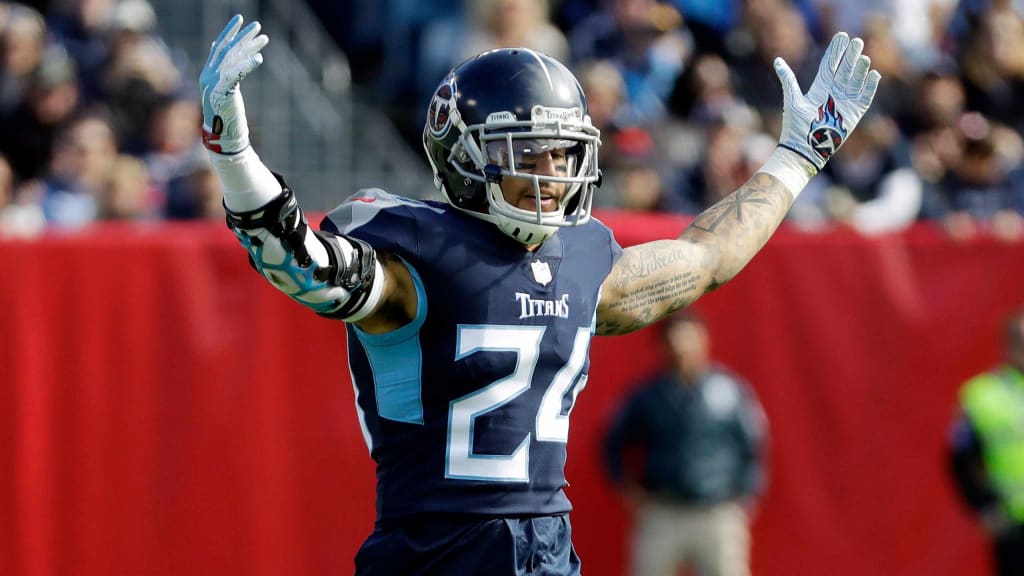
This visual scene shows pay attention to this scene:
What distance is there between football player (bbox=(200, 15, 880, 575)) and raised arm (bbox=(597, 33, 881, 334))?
0.17 metres

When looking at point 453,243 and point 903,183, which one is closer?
point 453,243

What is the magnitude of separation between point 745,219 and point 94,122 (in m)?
4.97

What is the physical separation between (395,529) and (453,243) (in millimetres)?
645

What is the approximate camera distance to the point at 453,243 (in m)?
3.31

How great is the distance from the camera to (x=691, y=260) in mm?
3783

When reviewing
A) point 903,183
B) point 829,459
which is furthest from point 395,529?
point 903,183

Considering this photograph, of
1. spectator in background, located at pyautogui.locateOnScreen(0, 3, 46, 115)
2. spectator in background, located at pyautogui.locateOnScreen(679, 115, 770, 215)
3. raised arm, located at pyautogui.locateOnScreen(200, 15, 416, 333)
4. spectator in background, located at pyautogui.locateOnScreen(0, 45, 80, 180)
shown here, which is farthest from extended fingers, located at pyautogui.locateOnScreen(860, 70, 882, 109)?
spectator in background, located at pyautogui.locateOnScreen(0, 3, 46, 115)

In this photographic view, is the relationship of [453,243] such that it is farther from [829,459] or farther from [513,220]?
[829,459]

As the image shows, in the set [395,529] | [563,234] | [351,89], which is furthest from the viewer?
[351,89]

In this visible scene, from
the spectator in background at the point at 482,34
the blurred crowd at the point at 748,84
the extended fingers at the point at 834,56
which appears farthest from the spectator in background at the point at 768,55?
the extended fingers at the point at 834,56

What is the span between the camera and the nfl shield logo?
3.38 m

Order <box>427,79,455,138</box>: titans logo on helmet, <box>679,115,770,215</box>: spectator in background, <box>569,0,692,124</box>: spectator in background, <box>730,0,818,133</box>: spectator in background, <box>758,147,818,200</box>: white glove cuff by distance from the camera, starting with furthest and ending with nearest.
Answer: <box>730,0,818,133</box>: spectator in background, <box>569,0,692,124</box>: spectator in background, <box>679,115,770,215</box>: spectator in background, <box>758,147,818,200</box>: white glove cuff, <box>427,79,455,138</box>: titans logo on helmet

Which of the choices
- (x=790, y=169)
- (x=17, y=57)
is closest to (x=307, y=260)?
(x=790, y=169)

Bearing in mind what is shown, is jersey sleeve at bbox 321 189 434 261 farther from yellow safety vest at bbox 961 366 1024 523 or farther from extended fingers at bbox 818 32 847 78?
yellow safety vest at bbox 961 366 1024 523
